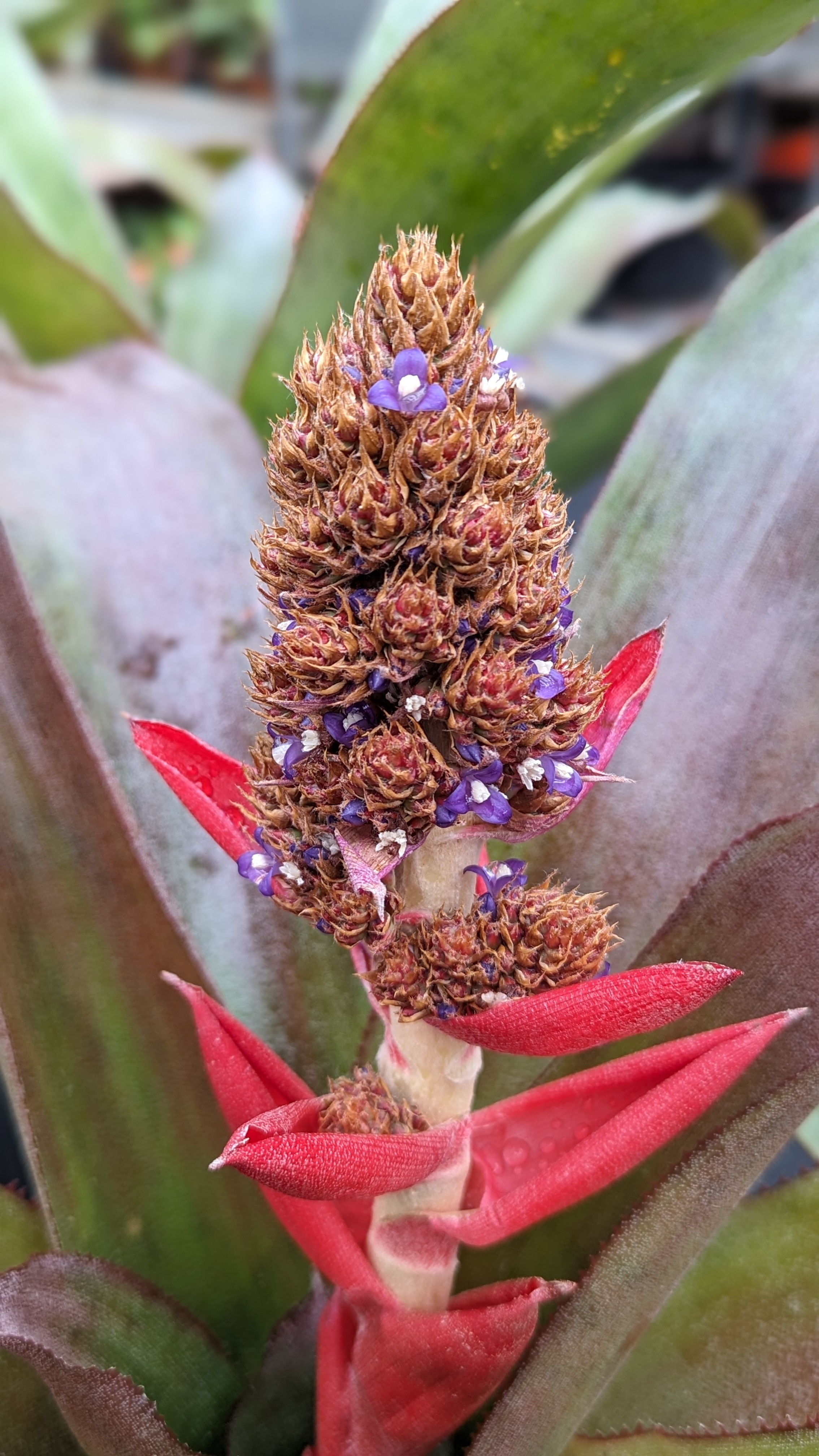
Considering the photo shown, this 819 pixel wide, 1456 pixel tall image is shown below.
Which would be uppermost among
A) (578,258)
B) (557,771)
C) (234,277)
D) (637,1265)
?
(578,258)

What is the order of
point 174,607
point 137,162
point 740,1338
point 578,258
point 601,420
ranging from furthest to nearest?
point 137,162 < point 578,258 < point 601,420 < point 174,607 < point 740,1338

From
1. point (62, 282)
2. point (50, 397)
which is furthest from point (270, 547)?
point (62, 282)

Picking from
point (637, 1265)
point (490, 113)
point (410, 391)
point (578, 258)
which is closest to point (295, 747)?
point (410, 391)

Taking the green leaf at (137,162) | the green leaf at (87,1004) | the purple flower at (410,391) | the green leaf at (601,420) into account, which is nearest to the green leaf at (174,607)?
the green leaf at (87,1004)

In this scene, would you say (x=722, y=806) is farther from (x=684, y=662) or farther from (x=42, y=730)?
(x=42, y=730)

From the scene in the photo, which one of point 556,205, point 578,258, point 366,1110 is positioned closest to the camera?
point 366,1110

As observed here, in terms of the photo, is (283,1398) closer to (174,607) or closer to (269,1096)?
(269,1096)

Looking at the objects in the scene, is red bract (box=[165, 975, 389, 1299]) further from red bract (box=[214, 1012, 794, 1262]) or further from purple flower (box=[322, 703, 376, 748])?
purple flower (box=[322, 703, 376, 748])

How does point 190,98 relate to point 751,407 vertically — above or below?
above
